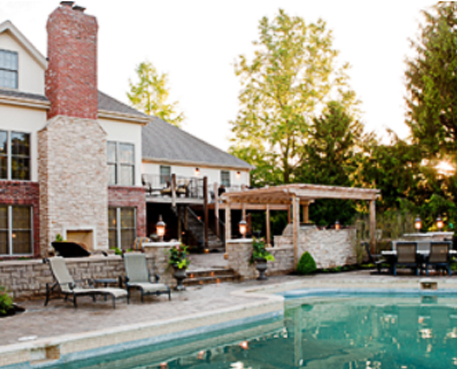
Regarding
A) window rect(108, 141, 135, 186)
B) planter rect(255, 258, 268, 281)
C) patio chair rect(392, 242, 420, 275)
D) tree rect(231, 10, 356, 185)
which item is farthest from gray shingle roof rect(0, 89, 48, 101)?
tree rect(231, 10, 356, 185)

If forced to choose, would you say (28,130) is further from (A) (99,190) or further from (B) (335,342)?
(B) (335,342)

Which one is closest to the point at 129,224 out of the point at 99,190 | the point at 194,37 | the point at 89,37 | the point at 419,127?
the point at 99,190

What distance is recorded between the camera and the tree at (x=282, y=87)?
108 feet

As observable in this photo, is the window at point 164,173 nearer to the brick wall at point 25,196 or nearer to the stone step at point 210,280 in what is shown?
the brick wall at point 25,196

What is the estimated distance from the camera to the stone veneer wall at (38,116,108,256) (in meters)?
16.5

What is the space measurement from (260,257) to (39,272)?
6.55m

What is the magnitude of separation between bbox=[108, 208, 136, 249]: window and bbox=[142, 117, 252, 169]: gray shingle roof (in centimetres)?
587

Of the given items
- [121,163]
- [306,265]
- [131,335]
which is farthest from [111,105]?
[131,335]

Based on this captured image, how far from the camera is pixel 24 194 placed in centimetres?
1666

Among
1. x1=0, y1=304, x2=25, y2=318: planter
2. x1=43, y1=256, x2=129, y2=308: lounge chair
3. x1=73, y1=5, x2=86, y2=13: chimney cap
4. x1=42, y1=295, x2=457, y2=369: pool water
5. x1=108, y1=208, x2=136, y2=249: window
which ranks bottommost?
x1=42, y1=295, x2=457, y2=369: pool water

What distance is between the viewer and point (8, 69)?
55.9ft

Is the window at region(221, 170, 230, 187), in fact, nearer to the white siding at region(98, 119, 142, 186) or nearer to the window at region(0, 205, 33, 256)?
the white siding at region(98, 119, 142, 186)

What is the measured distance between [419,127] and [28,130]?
687 inches

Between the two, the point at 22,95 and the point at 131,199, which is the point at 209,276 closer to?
the point at 131,199
